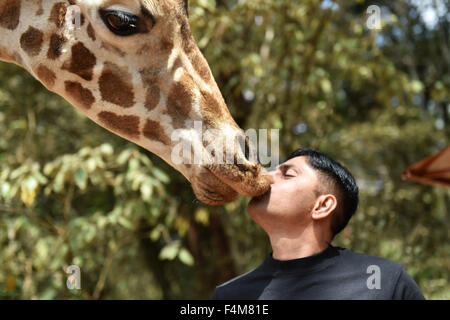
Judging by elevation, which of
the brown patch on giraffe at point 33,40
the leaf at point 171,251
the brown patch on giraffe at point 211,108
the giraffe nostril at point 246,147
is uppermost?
the brown patch on giraffe at point 33,40

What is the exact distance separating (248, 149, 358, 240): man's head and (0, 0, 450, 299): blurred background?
145cm

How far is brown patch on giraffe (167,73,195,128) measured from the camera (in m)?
1.70

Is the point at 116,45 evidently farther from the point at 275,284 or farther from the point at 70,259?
the point at 70,259

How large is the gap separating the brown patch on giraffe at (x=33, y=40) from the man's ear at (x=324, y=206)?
47.0 inches

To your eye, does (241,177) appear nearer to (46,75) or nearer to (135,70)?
(135,70)

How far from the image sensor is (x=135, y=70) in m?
1.69

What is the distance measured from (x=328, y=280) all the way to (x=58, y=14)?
1.37m

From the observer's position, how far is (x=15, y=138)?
553 centimetres

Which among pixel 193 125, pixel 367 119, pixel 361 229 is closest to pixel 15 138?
pixel 361 229

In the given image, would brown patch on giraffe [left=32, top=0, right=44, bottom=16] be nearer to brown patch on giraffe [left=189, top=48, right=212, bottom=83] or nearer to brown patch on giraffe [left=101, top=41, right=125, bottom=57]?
brown patch on giraffe [left=101, top=41, right=125, bottom=57]

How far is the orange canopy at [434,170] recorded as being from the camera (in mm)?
4180

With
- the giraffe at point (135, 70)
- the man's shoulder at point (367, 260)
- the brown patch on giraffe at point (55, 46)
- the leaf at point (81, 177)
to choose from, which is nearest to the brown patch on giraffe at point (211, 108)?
the giraffe at point (135, 70)

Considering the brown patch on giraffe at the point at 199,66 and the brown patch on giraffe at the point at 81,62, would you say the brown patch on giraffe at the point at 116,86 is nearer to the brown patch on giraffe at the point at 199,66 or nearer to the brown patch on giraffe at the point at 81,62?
the brown patch on giraffe at the point at 81,62

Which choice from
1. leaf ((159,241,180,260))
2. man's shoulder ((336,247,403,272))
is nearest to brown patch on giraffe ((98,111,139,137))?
man's shoulder ((336,247,403,272))
